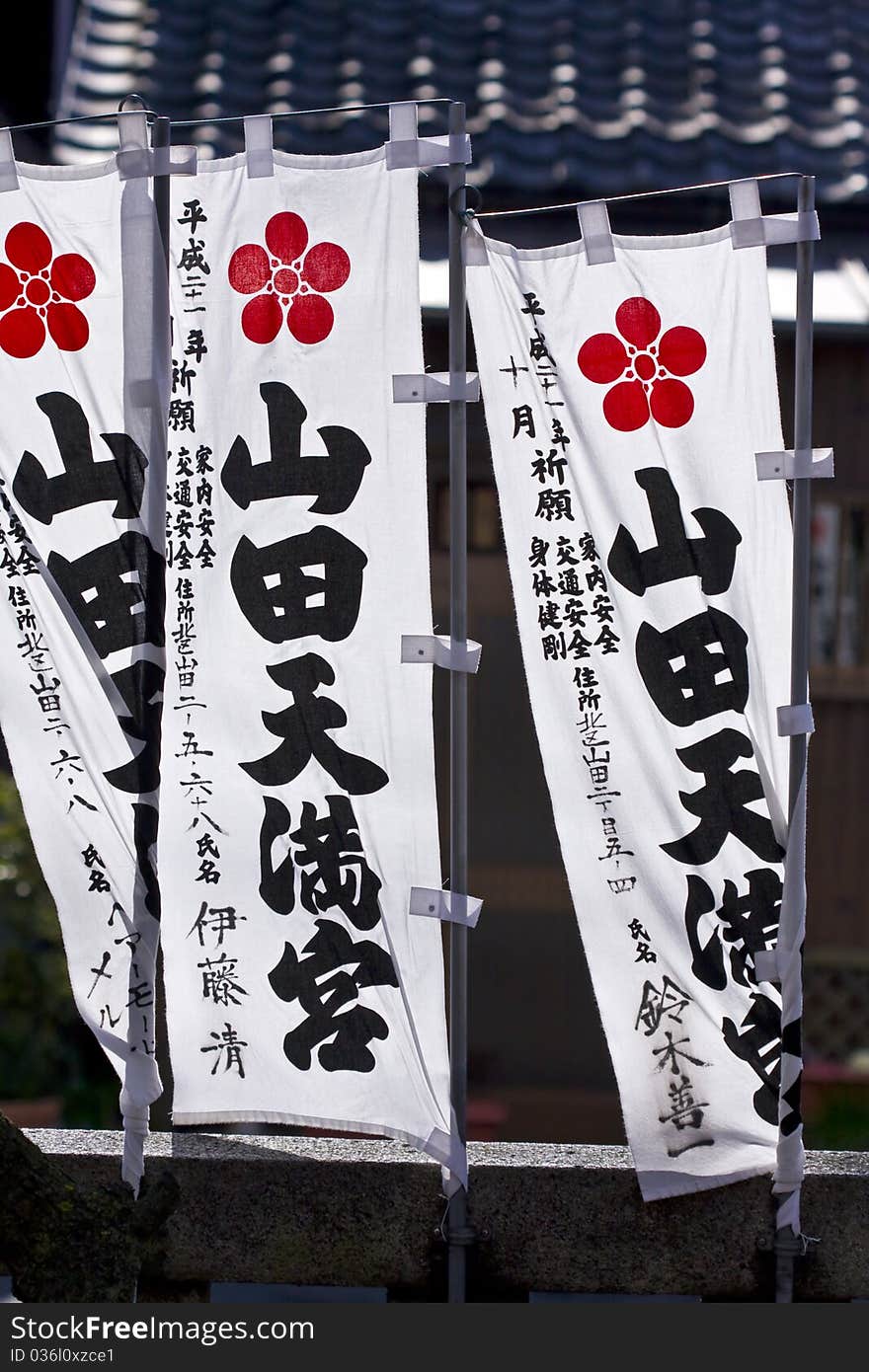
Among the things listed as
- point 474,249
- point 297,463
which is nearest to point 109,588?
point 297,463

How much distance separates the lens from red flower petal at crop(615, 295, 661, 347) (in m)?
5.22

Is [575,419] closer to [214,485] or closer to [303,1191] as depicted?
[214,485]

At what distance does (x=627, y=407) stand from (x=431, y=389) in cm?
72

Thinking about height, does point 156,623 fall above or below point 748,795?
above

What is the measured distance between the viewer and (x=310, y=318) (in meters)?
5.22

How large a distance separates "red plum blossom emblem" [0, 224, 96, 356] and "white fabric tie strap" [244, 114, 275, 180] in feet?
2.34

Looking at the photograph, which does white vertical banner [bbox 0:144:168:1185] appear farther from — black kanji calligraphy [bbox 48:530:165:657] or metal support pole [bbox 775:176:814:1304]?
metal support pole [bbox 775:176:814:1304]

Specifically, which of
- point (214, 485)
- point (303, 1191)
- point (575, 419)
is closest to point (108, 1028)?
point (303, 1191)

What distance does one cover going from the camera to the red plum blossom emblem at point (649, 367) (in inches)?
205

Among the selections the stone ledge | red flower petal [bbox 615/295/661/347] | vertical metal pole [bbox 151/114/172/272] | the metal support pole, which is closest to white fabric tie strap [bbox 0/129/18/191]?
vertical metal pole [bbox 151/114/172/272]

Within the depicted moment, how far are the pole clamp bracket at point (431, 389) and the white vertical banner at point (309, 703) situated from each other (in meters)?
0.05

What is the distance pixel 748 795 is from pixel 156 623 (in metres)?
2.23

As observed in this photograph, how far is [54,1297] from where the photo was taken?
4.54 meters

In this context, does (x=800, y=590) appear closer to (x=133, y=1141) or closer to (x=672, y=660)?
(x=672, y=660)
